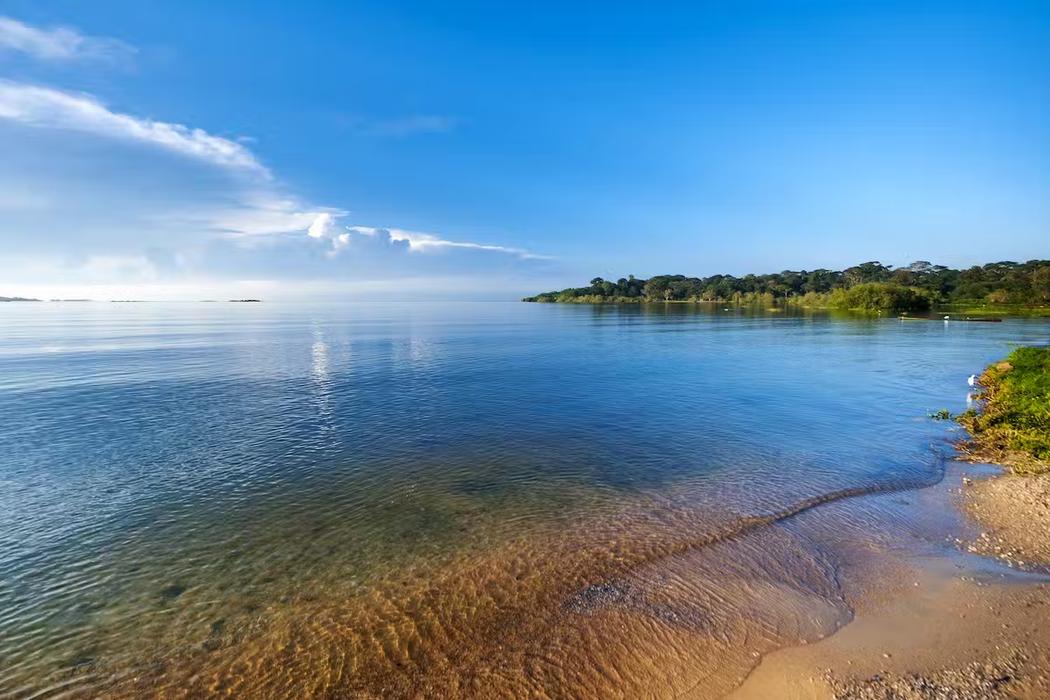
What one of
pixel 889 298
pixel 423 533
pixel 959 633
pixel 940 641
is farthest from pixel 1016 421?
pixel 889 298

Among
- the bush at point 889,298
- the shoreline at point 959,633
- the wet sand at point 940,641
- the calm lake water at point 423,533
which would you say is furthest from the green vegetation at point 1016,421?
the bush at point 889,298

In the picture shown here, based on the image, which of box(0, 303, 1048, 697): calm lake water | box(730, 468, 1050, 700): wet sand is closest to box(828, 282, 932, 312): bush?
box(0, 303, 1048, 697): calm lake water

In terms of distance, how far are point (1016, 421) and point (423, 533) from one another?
78.7 ft

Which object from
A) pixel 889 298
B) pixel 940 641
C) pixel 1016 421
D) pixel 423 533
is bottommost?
pixel 423 533

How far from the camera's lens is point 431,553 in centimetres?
1179

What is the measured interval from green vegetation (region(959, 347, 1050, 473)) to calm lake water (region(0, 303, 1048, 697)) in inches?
60.3

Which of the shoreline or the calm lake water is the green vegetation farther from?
the shoreline

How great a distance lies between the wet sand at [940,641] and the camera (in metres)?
7.01

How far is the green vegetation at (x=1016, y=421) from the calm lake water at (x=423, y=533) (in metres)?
1.53

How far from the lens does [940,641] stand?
311 inches

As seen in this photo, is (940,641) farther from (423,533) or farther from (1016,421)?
(1016,421)

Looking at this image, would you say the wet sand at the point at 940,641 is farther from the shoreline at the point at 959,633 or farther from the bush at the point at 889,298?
the bush at the point at 889,298

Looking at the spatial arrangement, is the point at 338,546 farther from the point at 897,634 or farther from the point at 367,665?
the point at 897,634

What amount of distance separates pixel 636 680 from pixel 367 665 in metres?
4.33
